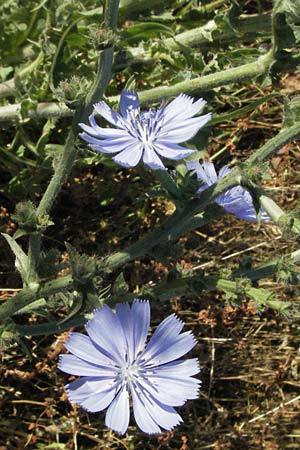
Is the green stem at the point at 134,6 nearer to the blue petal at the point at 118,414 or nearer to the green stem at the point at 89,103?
the green stem at the point at 89,103

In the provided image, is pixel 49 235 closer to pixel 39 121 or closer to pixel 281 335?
pixel 39 121

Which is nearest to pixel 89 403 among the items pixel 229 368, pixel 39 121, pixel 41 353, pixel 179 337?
pixel 179 337

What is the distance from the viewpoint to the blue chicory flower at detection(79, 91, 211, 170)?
2637 millimetres

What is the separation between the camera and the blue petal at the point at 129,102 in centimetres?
297

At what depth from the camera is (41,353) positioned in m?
4.04

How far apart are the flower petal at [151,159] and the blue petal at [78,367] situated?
794mm

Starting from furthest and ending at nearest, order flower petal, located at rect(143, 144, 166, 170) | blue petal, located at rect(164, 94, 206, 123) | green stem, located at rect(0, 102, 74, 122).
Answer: green stem, located at rect(0, 102, 74, 122) < blue petal, located at rect(164, 94, 206, 123) < flower petal, located at rect(143, 144, 166, 170)

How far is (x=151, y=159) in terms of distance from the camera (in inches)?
103

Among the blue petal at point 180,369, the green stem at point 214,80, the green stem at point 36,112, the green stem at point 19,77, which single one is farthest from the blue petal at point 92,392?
the green stem at point 19,77

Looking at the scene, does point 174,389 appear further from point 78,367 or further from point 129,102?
point 129,102

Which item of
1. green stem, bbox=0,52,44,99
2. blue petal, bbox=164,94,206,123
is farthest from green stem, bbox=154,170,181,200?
green stem, bbox=0,52,44,99

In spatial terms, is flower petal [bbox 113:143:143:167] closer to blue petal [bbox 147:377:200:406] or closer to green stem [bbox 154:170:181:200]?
green stem [bbox 154:170:181:200]

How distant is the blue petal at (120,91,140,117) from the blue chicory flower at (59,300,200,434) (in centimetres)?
82

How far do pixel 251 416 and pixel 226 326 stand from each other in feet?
1.78
